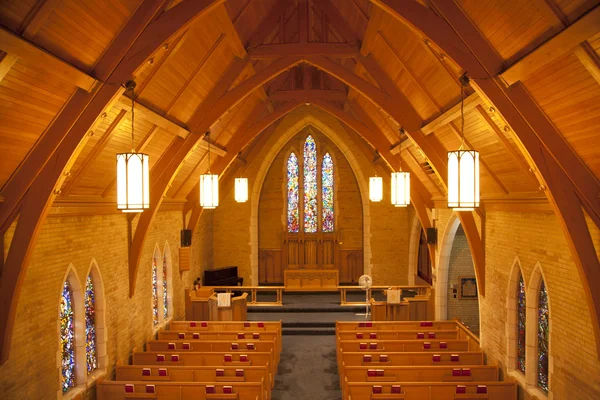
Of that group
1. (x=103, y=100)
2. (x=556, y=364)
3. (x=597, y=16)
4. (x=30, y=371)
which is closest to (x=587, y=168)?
(x=597, y=16)

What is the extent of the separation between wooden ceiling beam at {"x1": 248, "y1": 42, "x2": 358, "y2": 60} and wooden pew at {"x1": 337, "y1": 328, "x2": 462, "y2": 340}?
19.9 feet

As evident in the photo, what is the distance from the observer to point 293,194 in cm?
2073

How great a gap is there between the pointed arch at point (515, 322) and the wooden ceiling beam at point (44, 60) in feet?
24.6

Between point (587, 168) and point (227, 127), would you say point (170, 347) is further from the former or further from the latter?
point (587, 168)

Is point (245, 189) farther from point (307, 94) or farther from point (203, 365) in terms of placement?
point (203, 365)

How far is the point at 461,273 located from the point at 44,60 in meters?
12.6

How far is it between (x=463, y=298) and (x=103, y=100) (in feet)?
38.9

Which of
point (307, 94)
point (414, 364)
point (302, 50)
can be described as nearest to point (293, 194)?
point (307, 94)

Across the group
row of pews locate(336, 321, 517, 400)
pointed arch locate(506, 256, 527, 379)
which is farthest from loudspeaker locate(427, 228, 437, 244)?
pointed arch locate(506, 256, 527, 379)

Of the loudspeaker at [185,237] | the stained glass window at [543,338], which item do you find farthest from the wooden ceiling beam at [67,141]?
the loudspeaker at [185,237]

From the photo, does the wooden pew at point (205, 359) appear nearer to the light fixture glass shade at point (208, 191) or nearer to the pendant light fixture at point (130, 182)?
the light fixture glass shade at point (208, 191)

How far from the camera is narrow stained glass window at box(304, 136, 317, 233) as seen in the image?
2059 centimetres

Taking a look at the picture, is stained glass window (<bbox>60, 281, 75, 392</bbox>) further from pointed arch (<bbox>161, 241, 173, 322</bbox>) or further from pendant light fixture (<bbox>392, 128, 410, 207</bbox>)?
pendant light fixture (<bbox>392, 128, 410, 207</bbox>)

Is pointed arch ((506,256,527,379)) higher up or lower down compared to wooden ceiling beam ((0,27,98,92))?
lower down
